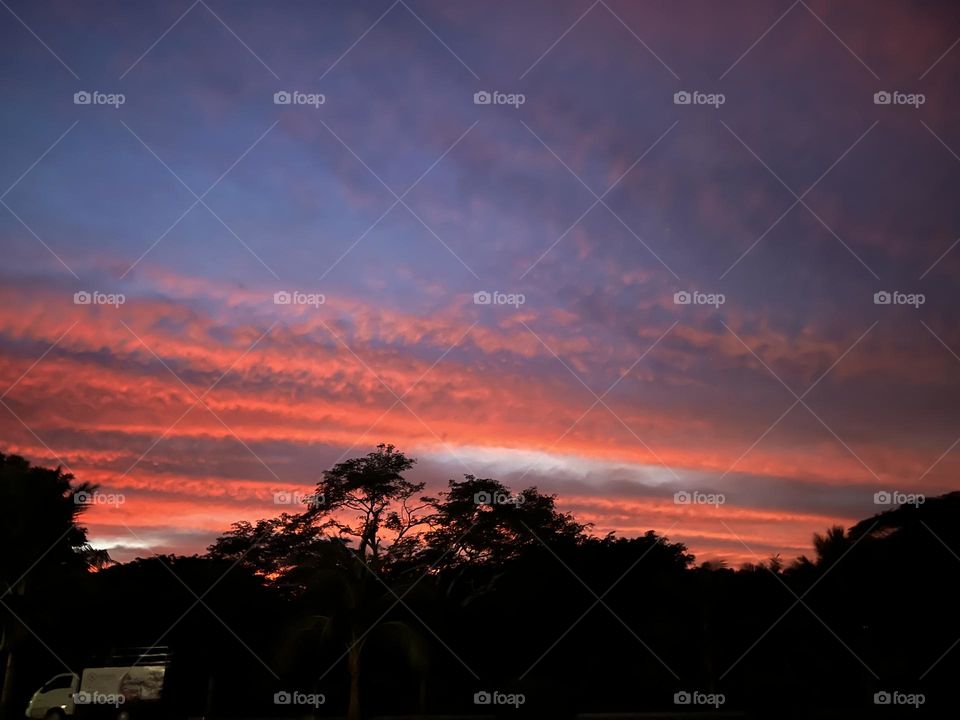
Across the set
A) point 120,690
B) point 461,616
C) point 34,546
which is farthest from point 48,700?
point 461,616

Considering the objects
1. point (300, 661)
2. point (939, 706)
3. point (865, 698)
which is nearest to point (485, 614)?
point (300, 661)

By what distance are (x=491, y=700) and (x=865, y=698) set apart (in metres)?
12.2

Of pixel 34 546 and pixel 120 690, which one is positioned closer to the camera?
pixel 120 690

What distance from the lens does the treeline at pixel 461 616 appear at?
25281 mm

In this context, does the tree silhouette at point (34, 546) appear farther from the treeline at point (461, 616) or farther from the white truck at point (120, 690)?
the white truck at point (120, 690)

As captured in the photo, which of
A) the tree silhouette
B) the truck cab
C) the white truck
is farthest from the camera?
the tree silhouette

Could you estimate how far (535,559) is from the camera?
117 feet

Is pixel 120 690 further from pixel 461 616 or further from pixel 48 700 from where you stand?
pixel 461 616

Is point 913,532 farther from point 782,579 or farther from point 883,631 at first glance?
point 782,579

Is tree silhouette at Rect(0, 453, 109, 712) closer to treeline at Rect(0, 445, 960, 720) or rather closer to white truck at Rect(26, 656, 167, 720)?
treeline at Rect(0, 445, 960, 720)

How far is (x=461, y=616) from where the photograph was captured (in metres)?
32.4

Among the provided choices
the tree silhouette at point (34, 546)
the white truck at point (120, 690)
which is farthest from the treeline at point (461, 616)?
the white truck at point (120, 690)

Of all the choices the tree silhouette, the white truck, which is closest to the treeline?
the tree silhouette

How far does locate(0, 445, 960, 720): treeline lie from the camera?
995 inches
